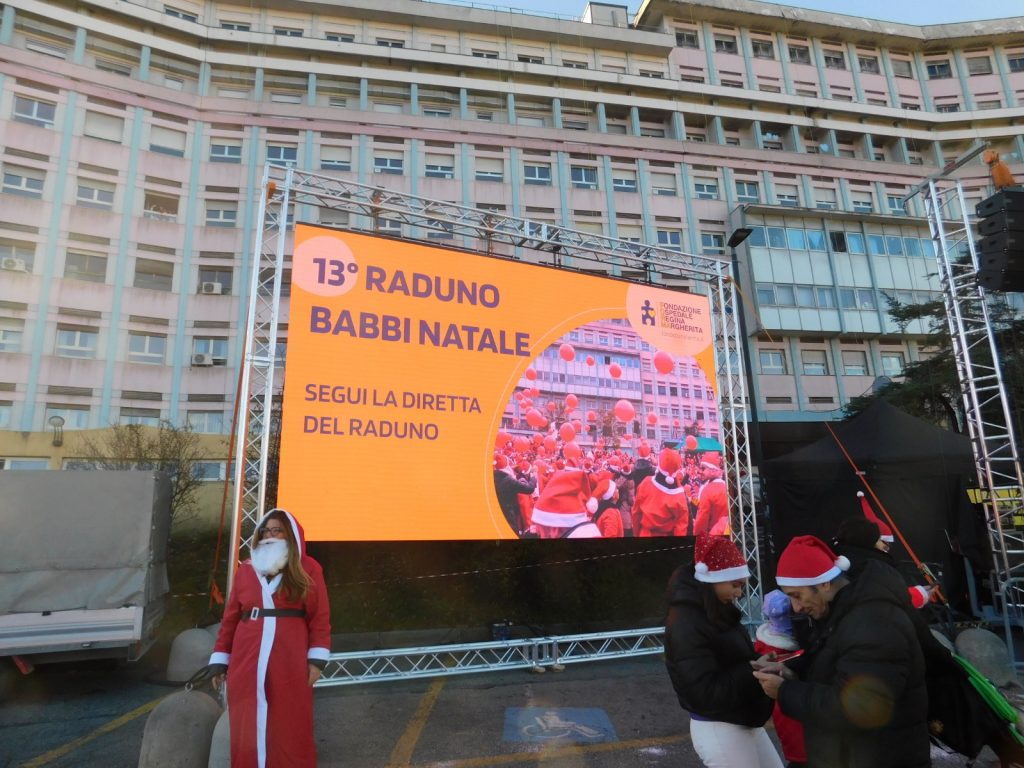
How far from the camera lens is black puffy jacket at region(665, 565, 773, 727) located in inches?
101

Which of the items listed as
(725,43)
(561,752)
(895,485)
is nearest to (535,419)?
(561,752)

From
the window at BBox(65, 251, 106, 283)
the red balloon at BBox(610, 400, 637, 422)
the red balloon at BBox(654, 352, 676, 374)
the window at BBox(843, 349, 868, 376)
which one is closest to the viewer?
the red balloon at BBox(610, 400, 637, 422)

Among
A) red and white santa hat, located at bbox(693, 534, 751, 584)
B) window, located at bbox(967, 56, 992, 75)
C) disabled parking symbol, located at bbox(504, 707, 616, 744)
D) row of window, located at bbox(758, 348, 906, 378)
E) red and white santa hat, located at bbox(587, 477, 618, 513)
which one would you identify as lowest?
disabled parking symbol, located at bbox(504, 707, 616, 744)

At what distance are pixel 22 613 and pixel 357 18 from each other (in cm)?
3347

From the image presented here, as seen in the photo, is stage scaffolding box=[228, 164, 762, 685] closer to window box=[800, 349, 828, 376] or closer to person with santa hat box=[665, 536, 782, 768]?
person with santa hat box=[665, 536, 782, 768]

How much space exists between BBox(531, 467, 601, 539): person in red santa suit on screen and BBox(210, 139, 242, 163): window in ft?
89.6

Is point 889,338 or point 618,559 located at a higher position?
point 889,338

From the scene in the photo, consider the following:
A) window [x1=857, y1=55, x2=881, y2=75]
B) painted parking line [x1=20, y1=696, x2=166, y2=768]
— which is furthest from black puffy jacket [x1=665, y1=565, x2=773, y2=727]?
Result: window [x1=857, y1=55, x2=881, y2=75]

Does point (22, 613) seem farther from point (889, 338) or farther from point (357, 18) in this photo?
point (889, 338)

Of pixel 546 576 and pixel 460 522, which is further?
pixel 546 576

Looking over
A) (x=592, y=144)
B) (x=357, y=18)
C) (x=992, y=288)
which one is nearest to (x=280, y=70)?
(x=357, y=18)

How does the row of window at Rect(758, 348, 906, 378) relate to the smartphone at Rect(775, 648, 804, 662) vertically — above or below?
above

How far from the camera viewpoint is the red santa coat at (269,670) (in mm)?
3240

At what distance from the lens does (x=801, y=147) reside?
34.2m
